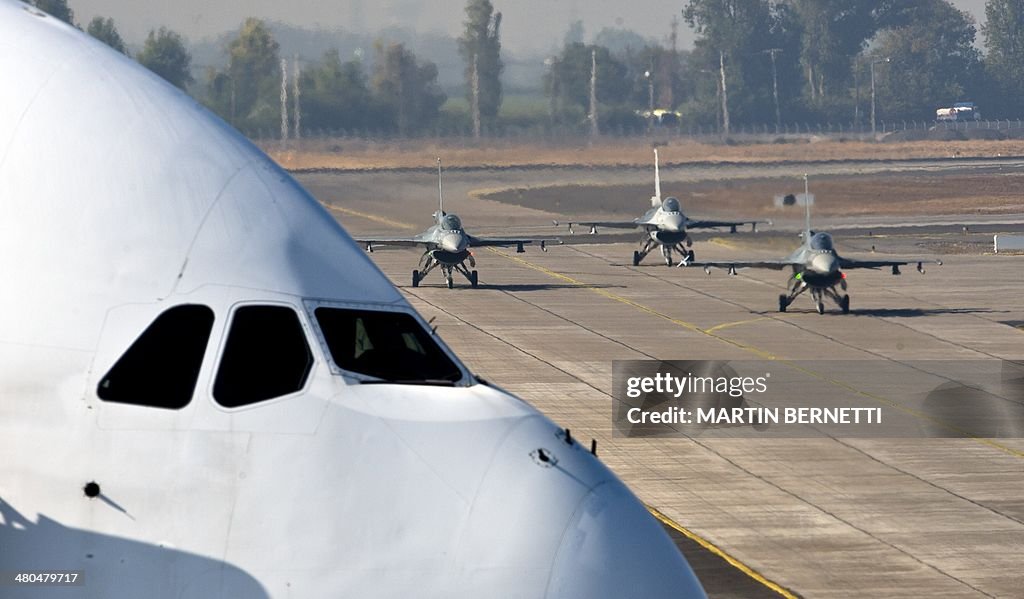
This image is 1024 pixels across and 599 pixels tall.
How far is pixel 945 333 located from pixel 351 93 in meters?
70.5

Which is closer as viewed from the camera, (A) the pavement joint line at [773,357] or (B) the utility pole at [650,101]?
(A) the pavement joint line at [773,357]

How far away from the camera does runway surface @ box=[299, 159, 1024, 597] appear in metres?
26.1

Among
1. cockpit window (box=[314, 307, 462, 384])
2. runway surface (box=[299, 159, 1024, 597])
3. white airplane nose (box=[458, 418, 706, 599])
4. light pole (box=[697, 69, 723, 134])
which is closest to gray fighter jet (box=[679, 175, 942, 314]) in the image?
runway surface (box=[299, 159, 1024, 597])

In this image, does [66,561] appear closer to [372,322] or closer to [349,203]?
[372,322]

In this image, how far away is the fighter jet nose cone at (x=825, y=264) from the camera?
58344mm

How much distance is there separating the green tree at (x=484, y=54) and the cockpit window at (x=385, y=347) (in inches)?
4490

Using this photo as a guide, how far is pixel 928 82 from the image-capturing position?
7731 inches

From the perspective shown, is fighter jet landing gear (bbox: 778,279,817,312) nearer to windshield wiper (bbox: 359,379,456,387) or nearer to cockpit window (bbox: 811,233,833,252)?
cockpit window (bbox: 811,233,833,252)

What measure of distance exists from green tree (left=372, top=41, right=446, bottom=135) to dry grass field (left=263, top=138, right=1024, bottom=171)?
6.32ft

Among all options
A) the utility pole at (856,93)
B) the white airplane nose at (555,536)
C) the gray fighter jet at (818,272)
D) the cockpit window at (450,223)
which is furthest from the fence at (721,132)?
the white airplane nose at (555,536)

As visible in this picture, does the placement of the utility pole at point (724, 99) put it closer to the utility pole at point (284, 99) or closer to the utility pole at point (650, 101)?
the utility pole at point (650, 101)

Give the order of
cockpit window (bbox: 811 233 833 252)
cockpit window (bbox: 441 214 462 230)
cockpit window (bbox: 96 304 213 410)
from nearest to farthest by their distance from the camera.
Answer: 1. cockpit window (bbox: 96 304 213 410)
2. cockpit window (bbox: 811 233 833 252)
3. cockpit window (bbox: 441 214 462 230)

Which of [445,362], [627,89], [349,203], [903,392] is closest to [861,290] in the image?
[903,392]

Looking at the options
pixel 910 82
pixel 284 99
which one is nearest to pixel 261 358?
pixel 284 99
